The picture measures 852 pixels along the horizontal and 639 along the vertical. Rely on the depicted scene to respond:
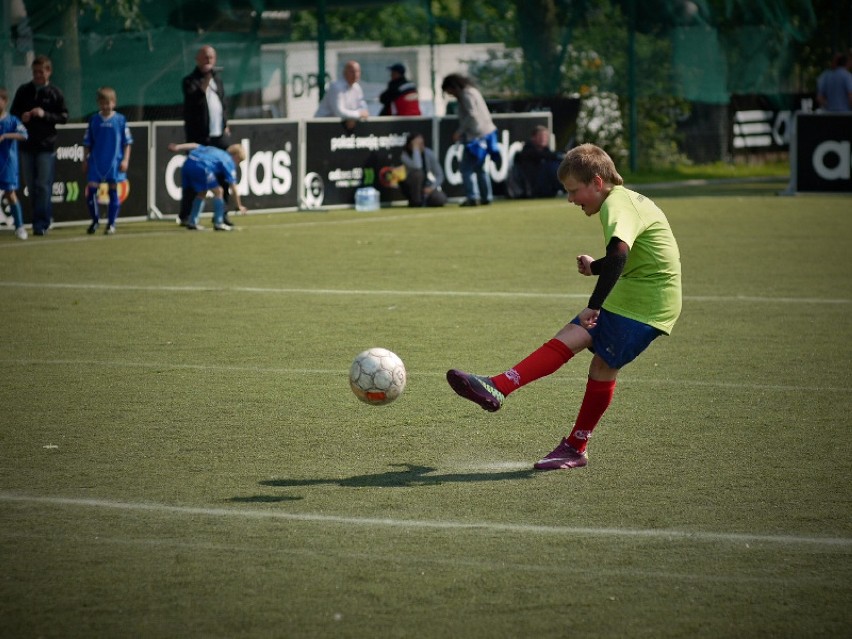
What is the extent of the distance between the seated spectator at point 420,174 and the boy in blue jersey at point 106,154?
5773 millimetres

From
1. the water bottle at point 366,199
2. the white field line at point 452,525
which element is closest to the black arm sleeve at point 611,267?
the white field line at point 452,525

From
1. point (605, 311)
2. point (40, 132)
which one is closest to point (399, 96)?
point (40, 132)

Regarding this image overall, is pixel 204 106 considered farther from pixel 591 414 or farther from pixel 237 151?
pixel 591 414

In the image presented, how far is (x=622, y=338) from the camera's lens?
633 centimetres

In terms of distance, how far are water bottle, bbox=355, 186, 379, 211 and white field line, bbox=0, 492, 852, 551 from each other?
16145 mm

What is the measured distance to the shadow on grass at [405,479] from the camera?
6.11 meters

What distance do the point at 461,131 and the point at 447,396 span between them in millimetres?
14246

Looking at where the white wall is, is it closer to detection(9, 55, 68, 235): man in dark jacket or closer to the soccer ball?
detection(9, 55, 68, 235): man in dark jacket

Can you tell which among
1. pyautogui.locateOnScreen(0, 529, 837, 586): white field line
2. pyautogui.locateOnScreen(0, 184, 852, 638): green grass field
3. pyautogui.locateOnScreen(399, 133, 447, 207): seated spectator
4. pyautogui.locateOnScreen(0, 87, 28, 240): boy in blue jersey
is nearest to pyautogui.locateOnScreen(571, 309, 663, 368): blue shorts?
pyautogui.locateOnScreen(0, 184, 852, 638): green grass field

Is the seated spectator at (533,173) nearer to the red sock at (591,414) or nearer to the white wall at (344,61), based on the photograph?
the white wall at (344,61)

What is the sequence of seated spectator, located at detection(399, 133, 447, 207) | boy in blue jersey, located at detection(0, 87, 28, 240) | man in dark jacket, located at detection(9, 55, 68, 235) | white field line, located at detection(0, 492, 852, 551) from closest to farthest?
white field line, located at detection(0, 492, 852, 551) → boy in blue jersey, located at detection(0, 87, 28, 240) → man in dark jacket, located at detection(9, 55, 68, 235) → seated spectator, located at detection(399, 133, 447, 207)

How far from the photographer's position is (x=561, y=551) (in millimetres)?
5141

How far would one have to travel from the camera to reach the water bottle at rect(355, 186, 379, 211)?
71.5ft

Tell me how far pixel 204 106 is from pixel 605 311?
1278 cm
